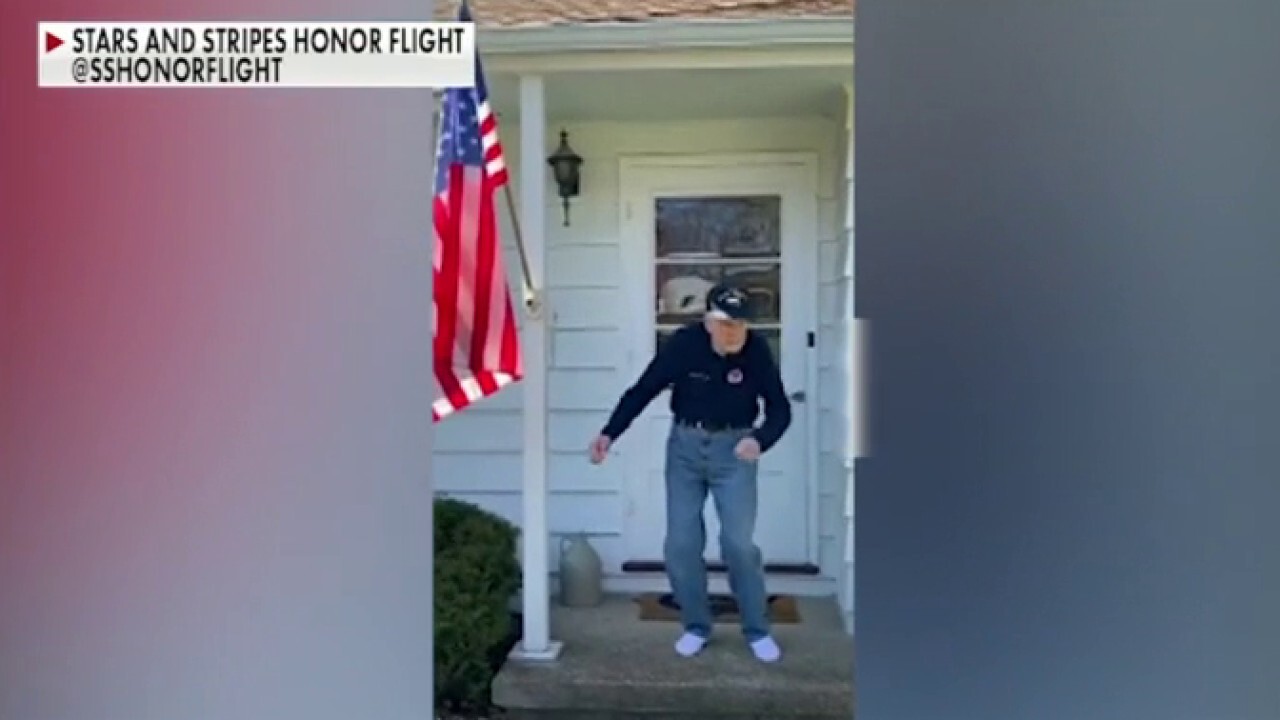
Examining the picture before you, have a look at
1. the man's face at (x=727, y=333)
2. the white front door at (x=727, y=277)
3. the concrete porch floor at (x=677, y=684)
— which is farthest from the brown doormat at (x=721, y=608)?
the man's face at (x=727, y=333)

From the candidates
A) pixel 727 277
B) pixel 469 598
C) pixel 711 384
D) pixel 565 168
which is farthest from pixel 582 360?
pixel 469 598

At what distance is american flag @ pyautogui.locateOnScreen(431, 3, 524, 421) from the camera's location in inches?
130

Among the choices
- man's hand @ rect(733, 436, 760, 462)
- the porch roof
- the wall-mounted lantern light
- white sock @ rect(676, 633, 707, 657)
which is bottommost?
white sock @ rect(676, 633, 707, 657)

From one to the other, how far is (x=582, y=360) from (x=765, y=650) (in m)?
1.89

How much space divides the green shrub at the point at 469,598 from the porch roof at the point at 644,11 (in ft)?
7.25

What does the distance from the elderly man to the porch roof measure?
46.1 inches

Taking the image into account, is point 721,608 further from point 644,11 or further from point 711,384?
point 644,11

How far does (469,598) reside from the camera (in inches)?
165

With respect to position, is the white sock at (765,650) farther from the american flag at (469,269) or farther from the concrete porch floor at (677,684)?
the american flag at (469,269)

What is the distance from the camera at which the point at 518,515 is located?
5.35 metres

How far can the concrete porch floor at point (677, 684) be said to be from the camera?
3.81 metres

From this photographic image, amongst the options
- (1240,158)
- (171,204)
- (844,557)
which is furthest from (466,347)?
(1240,158)

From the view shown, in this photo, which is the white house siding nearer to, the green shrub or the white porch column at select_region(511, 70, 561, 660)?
the green shrub

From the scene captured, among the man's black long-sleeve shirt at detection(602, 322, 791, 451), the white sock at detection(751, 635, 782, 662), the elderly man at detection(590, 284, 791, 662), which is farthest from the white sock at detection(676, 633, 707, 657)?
the man's black long-sleeve shirt at detection(602, 322, 791, 451)
